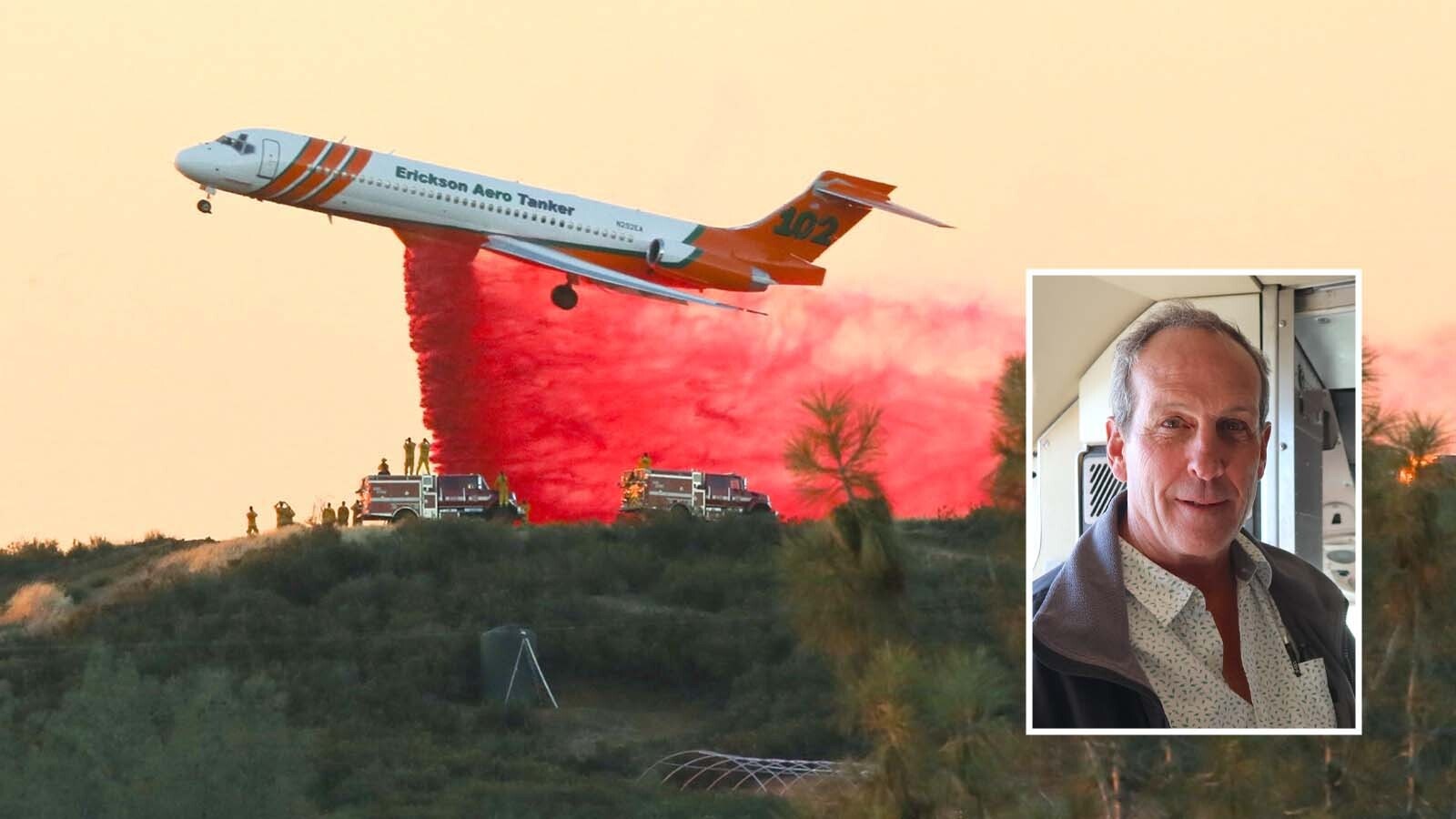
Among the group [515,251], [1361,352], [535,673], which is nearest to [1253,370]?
[1361,352]

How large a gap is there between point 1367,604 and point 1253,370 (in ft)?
28.4

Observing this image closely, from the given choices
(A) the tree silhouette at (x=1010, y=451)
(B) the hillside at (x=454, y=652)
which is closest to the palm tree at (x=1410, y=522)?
(A) the tree silhouette at (x=1010, y=451)

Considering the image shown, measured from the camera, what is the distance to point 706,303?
5994 cm

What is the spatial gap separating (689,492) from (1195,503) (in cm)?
4340

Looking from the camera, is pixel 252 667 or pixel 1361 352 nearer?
pixel 1361 352

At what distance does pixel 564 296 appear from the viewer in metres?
60.6

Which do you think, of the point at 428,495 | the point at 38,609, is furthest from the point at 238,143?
the point at 38,609

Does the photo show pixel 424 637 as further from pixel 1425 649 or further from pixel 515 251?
pixel 1425 649

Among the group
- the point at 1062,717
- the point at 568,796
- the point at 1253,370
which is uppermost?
the point at 1253,370

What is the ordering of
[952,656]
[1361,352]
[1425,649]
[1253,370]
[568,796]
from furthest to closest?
[568,796] < [1425,649] < [952,656] < [1361,352] < [1253,370]

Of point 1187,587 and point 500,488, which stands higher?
point 500,488

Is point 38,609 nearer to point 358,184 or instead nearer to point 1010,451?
point 358,184

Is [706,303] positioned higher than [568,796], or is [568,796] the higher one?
[706,303]

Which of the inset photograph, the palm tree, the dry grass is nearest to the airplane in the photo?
the dry grass
